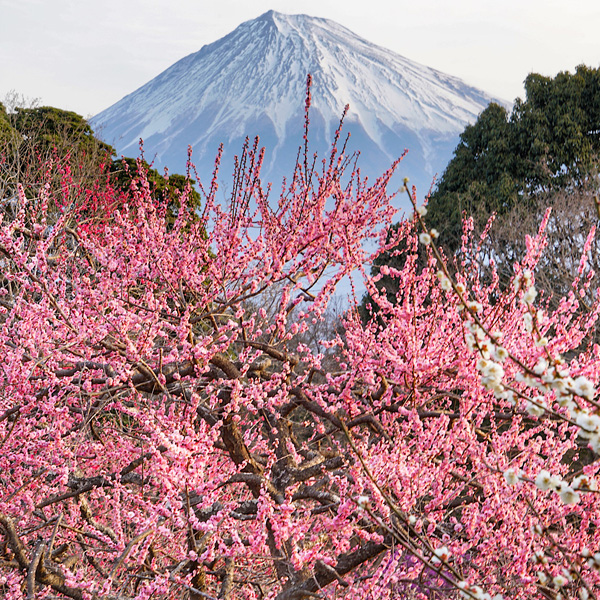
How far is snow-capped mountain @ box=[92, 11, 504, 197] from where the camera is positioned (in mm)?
87250

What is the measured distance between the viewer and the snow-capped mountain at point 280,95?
87.2m

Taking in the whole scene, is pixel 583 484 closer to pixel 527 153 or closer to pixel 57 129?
pixel 527 153

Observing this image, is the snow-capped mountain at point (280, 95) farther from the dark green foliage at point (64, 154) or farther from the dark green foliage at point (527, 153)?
the dark green foliage at point (527, 153)

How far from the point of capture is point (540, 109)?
48.7ft

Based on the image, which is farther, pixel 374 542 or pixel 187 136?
pixel 187 136

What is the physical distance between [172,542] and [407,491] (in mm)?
2786

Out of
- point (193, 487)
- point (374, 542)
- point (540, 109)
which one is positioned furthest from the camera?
point (540, 109)

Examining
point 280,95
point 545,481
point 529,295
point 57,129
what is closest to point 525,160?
point 57,129

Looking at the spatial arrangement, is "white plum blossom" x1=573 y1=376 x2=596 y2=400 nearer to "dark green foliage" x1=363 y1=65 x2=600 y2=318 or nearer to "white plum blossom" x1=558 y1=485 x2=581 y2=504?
"white plum blossom" x1=558 y1=485 x2=581 y2=504

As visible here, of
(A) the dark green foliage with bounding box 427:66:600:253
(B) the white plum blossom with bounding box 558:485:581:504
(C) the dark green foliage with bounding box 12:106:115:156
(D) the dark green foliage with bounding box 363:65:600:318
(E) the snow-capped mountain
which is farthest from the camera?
(E) the snow-capped mountain

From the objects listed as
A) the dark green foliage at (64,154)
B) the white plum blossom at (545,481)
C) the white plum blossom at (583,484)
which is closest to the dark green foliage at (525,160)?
the dark green foliage at (64,154)

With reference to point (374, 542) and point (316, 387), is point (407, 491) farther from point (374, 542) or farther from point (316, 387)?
point (316, 387)

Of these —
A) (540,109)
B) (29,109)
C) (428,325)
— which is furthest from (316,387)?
(29,109)

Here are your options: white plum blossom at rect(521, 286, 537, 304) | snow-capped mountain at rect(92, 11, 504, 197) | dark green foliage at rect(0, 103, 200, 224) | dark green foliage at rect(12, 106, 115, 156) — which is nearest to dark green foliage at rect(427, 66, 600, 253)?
dark green foliage at rect(0, 103, 200, 224)
